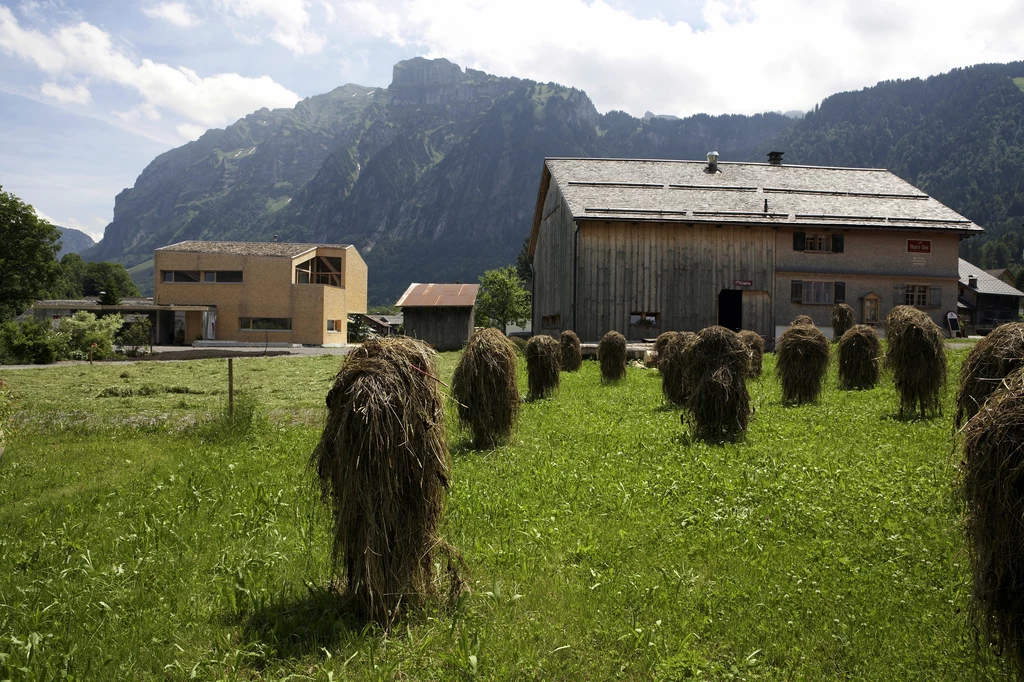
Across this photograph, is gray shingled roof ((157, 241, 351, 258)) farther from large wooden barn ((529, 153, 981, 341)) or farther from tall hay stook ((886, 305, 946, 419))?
tall hay stook ((886, 305, 946, 419))

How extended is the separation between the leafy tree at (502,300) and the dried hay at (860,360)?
44.0m

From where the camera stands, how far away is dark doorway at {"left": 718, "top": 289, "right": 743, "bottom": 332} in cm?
3108

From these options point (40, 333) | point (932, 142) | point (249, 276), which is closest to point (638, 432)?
point (40, 333)

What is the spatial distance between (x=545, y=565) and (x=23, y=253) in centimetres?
5529

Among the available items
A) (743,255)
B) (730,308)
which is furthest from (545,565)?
(730,308)

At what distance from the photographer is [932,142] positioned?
456 feet

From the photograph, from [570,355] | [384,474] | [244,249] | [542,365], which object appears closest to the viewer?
[384,474]

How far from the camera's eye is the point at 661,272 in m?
29.0

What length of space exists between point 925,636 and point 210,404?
14.5 metres

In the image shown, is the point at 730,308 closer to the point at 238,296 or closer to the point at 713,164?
the point at 713,164

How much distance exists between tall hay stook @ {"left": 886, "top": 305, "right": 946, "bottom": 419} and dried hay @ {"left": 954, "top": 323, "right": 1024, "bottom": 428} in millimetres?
3960

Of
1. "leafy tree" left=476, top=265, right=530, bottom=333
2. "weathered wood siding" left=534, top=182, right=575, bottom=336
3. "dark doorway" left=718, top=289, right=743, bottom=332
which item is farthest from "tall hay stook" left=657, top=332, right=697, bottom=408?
"leafy tree" left=476, top=265, right=530, bottom=333

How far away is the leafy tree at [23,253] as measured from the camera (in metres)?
44.7

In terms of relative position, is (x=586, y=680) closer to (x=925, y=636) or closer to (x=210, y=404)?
(x=925, y=636)
